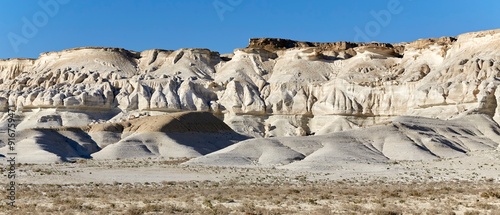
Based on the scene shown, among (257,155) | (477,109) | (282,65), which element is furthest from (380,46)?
(257,155)

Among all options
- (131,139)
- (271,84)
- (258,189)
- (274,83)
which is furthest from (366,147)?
(271,84)

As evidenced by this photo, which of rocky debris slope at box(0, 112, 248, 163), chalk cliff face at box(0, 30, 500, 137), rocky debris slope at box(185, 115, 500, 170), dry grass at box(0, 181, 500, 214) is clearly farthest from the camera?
chalk cliff face at box(0, 30, 500, 137)

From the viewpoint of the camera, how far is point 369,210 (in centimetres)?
2217

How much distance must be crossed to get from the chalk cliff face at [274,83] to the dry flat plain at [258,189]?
3415 cm

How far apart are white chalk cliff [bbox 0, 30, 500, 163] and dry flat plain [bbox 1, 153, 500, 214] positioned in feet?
111

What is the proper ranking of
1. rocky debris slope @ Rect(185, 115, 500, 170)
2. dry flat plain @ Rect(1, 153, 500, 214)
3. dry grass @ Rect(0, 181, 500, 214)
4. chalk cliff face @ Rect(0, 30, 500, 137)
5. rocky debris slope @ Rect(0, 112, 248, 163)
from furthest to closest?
chalk cliff face @ Rect(0, 30, 500, 137)
rocky debris slope @ Rect(0, 112, 248, 163)
rocky debris slope @ Rect(185, 115, 500, 170)
dry flat plain @ Rect(1, 153, 500, 214)
dry grass @ Rect(0, 181, 500, 214)

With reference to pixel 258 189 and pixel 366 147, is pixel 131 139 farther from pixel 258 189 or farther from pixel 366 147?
pixel 258 189

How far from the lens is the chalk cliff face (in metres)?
85.8

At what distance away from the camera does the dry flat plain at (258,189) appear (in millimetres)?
22891

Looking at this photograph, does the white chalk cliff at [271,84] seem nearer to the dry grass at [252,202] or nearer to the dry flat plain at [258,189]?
the dry flat plain at [258,189]

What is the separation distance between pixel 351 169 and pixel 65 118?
53280 mm

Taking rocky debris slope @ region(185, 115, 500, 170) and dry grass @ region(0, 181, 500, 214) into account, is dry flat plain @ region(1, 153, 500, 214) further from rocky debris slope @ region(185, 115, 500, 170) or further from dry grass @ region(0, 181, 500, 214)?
rocky debris slope @ region(185, 115, 500, 170)

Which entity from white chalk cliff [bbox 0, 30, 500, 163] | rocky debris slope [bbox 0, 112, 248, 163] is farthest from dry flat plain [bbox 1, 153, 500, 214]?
white chalk cliff [bbox 0, 30, 500, 163]

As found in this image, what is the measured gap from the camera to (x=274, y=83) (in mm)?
100312
